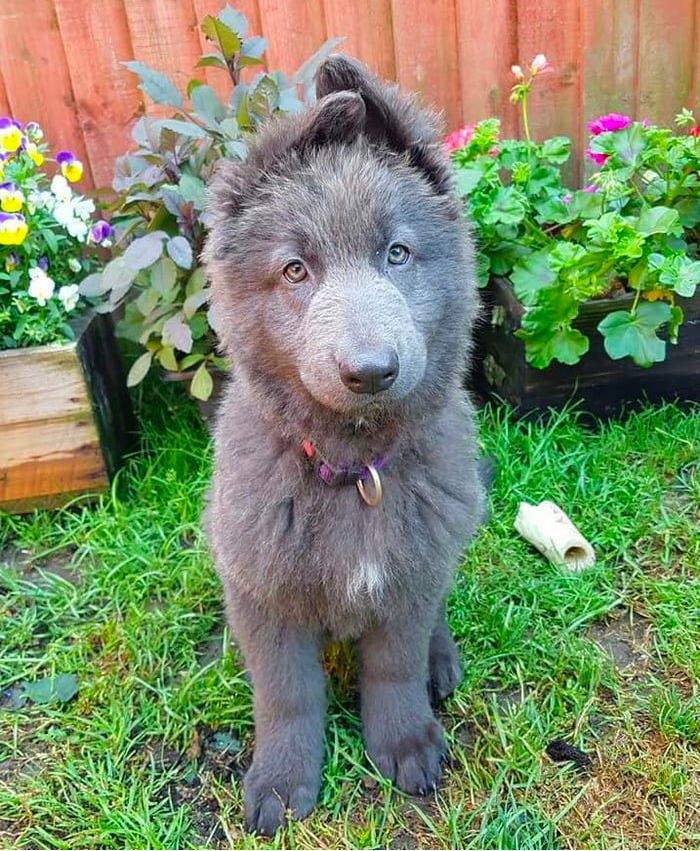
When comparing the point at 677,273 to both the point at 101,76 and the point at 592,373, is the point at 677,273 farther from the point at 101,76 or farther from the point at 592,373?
the point at 101,76

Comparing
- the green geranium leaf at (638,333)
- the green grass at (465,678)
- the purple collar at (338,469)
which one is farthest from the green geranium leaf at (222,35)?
the purple collar at (338,469)

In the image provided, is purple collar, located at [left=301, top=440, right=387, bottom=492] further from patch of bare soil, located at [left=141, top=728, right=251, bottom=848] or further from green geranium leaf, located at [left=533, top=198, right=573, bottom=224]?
green geranium leaf, located at [left=533, top=198, right=573, bottom=224]

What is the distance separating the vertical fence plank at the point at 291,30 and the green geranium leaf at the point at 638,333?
5.79 feet

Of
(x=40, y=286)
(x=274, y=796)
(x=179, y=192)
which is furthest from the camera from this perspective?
(x=40, y=286)

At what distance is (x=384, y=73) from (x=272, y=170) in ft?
7.16

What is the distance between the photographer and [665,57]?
12.8 feet

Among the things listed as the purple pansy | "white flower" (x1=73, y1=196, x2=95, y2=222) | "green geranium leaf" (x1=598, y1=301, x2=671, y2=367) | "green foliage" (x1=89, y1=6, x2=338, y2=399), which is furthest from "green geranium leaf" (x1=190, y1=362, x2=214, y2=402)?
"green geranium leaf" (x1=598, y1=301, x2=671, y2=367)

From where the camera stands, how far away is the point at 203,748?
243 centimetres

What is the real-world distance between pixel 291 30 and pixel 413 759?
118 inches

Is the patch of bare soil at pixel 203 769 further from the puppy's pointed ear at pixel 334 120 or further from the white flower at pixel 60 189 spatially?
the white flower at pixel 60 189

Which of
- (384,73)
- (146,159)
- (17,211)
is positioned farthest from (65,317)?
(384,73)

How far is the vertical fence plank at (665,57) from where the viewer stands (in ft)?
12.6

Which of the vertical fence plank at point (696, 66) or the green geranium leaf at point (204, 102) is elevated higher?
the green geranium leaf at point (204, 102)

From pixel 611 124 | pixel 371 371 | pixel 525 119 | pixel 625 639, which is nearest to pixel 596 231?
pixel 611 124
